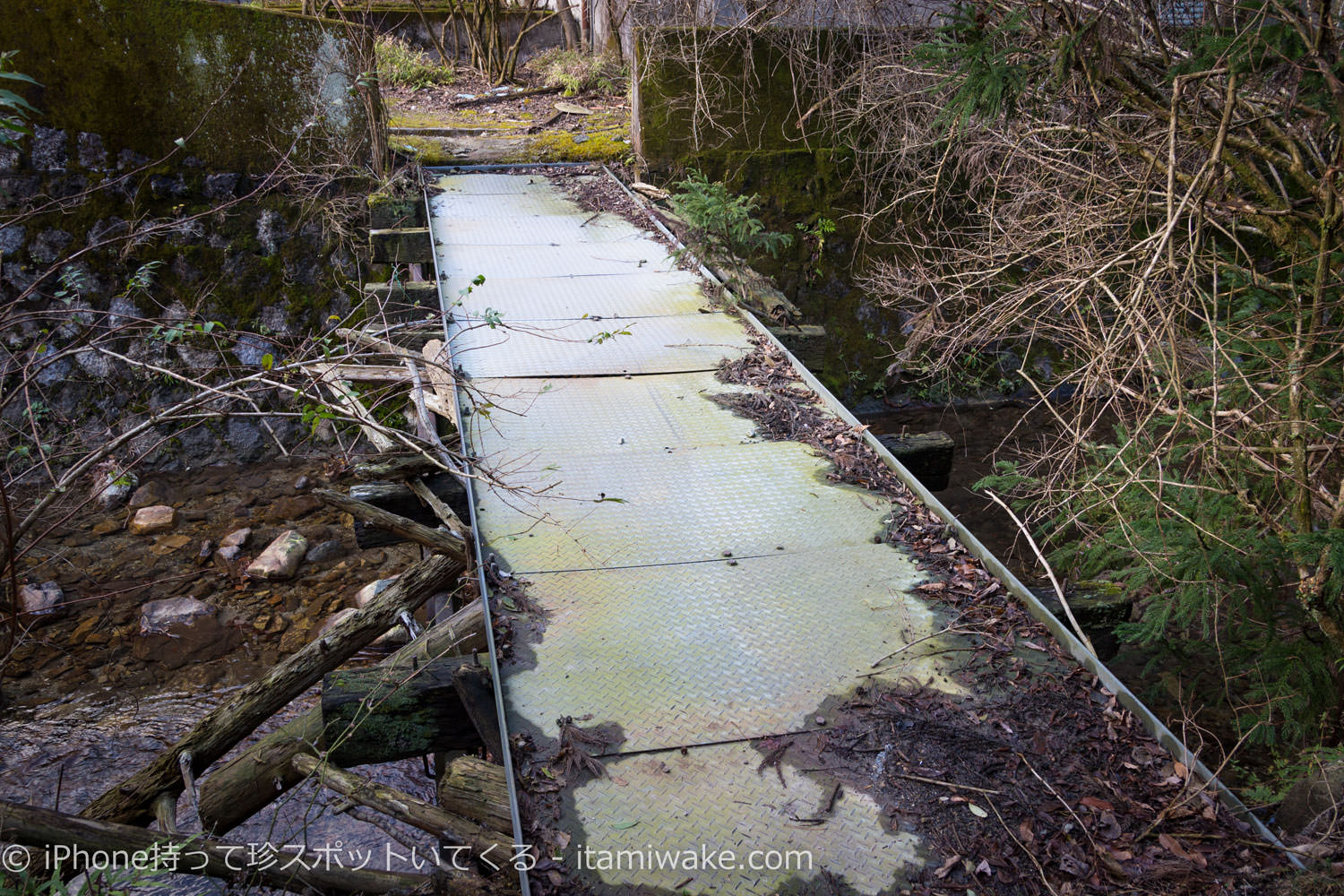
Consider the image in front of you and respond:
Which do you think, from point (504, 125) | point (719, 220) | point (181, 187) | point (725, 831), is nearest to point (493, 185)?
point (504, 125)

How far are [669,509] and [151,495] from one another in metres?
5.88

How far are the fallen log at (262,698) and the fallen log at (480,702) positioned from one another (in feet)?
3.09

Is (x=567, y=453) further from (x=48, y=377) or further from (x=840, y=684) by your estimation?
(x=48, y=377)

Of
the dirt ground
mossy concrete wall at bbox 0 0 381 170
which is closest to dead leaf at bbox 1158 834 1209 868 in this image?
mossy concrete wall at bbox 0 0 381 170

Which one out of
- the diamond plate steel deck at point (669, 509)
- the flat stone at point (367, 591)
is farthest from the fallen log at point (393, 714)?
the flat stone at point (367, 591)

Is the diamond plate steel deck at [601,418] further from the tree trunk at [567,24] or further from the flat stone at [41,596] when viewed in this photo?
the tree trunk at [567,24]

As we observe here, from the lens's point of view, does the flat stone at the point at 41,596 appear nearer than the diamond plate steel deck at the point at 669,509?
No

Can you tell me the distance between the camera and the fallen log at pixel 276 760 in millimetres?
3479

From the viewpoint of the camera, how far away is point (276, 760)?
3562 mm

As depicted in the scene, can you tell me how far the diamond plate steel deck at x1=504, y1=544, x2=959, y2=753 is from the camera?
274 cm

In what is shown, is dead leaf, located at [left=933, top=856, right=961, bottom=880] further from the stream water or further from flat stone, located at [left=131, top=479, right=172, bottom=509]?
flat stone, located at [left=131, top=479, right=172, bottom=509]

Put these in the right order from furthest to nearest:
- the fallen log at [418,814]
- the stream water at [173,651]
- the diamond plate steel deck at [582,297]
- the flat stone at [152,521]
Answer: the flat stone at [152,521]
the diamond plate steel deck at [582,297]
the stream water at [173,651]
the fallen log at [418,814]

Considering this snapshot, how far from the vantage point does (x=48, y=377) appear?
8.28 meters

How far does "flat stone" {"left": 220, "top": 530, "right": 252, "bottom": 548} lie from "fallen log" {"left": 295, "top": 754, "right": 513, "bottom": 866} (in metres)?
4.31
